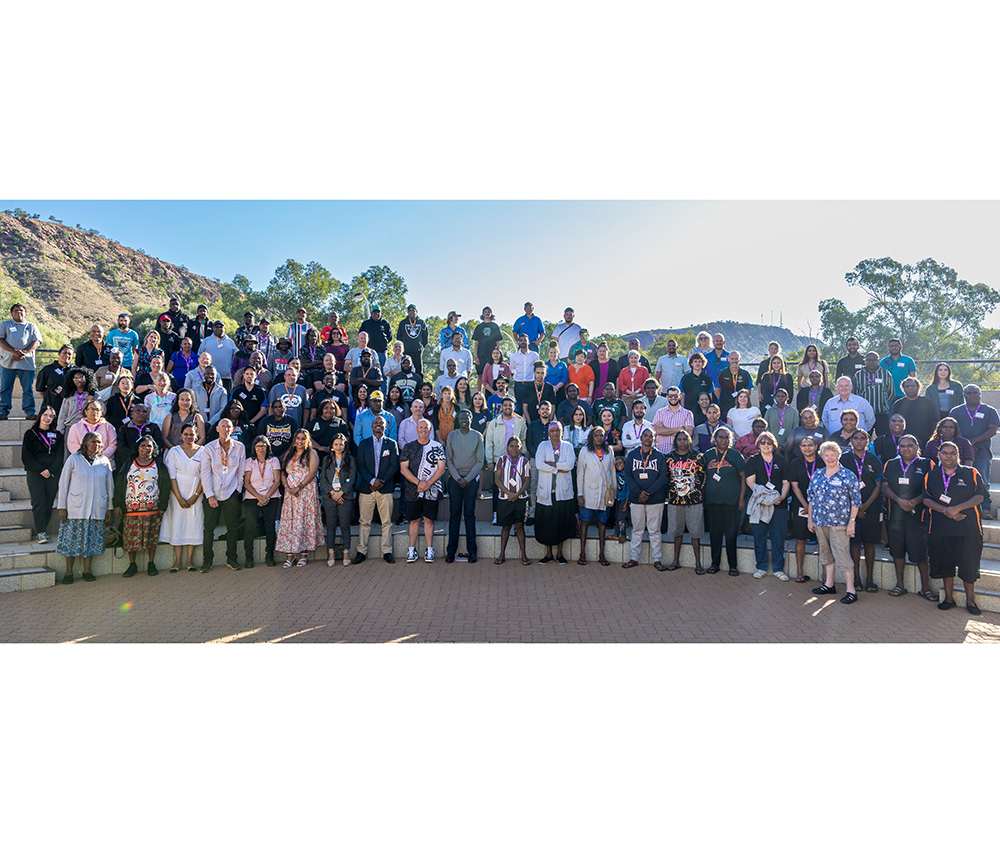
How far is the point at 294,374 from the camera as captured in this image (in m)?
10.1

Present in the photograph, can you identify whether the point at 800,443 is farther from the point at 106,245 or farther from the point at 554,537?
the point at 106,245

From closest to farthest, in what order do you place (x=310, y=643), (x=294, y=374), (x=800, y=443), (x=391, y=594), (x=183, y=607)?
(x=310, y=643), (x=183, y=607), (x=391, y=594), (x=800, y=443), (x=294, y=374)

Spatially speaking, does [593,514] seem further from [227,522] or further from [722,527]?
[227,522]

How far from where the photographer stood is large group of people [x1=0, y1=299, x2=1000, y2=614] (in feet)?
26.2

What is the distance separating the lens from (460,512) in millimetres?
9492

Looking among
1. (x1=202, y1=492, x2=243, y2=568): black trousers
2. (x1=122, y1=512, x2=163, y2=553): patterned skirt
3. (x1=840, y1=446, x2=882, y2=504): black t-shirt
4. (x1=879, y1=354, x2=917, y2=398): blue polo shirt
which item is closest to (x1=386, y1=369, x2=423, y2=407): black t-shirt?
A: (x1=202, y1=492, x2=243, y2=568): black trousers

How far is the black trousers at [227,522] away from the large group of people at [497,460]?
24 millimetres

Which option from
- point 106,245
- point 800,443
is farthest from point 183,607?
point 106,245

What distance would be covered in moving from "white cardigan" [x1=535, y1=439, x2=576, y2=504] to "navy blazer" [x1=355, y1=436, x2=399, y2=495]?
85.5 inches

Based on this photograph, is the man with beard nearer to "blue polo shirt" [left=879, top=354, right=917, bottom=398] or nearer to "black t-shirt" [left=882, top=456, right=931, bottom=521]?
"black t-shirt" [left=882, top=456, right=931, bottom=521]

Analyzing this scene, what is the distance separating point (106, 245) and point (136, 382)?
9967 cm

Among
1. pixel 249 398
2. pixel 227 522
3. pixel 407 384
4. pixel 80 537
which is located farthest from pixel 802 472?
pixel 80 537

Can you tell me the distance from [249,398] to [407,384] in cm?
266

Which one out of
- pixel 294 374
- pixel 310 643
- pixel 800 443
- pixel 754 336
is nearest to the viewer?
pixel 310 643
